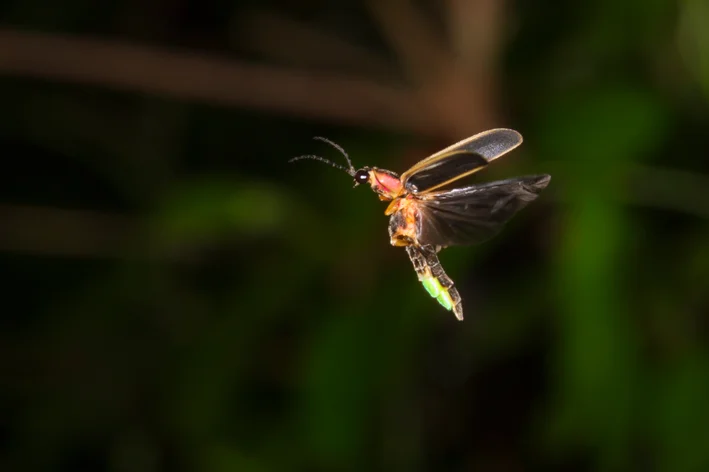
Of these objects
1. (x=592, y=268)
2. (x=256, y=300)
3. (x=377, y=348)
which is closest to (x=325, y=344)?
(x=377, y=348)

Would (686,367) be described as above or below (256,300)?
below

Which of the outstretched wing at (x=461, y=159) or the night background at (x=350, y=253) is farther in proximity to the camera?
the night background at (x=350, y=253)

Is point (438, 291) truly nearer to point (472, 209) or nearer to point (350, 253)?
point (472, 209)

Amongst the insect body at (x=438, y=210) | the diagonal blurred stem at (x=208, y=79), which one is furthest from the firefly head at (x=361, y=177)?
the diagonal blurred stem at (x=208, y=79)

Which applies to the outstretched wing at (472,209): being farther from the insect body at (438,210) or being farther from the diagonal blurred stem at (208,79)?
the diagonal blurred stem at (208,79)

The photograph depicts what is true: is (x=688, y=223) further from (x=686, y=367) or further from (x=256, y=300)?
(x=256, y=300)

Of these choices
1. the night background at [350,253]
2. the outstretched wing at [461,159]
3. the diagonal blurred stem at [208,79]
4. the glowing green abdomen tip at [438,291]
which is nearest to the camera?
the outstretched wing at [461,159]

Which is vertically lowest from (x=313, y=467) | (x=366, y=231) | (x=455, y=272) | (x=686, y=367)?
(x=313, y=467)

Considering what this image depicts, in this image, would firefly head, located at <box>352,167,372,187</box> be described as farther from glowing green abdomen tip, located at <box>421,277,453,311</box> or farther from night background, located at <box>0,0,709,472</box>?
night background, located at <box>0,0,709,472</box>

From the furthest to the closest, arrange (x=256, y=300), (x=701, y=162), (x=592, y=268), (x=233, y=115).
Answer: (x=233, y=115) → (x=256, y=300) → (x=701, y=162) → (x=592, y=268)
